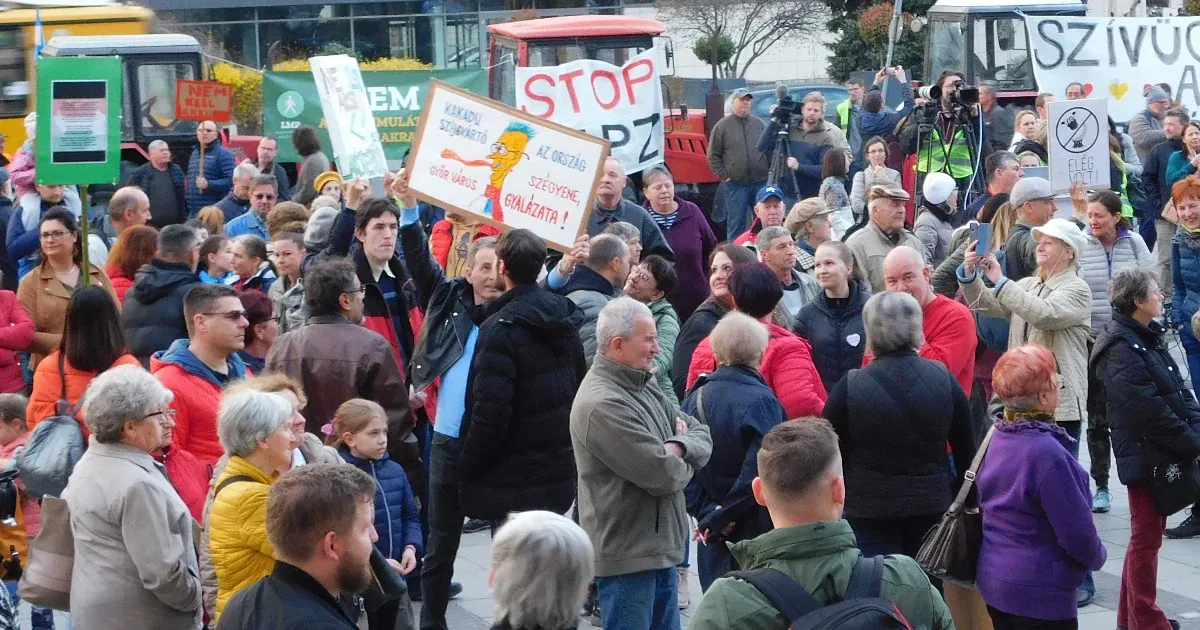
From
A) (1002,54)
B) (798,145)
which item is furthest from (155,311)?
(1002,54)

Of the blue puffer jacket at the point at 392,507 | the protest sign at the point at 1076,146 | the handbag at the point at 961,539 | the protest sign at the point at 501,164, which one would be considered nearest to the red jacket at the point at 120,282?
the protest sign at the point at 501,164

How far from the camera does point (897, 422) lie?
5375 mm

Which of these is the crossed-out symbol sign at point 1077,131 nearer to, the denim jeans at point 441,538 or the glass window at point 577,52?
the denim jeans at point 441,538

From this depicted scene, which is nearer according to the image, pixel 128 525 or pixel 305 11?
pixel 128 525

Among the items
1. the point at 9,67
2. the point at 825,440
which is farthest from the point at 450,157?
the point at 9,67

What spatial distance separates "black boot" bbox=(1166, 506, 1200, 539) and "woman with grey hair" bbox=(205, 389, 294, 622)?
5.31m

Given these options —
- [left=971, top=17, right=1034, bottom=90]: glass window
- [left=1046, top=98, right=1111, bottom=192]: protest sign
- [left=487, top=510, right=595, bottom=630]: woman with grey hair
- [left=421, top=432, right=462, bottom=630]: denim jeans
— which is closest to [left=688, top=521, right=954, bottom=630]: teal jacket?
[left=487, top=510, right=595, bottom=630]: woman with grey hair

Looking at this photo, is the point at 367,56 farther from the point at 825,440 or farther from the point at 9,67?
the point at 825,440

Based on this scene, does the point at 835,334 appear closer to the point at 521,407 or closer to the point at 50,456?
the point at 521,407

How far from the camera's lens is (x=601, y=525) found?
16.8 ft

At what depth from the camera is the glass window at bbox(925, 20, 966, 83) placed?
2127 cm

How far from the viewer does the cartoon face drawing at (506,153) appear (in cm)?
738

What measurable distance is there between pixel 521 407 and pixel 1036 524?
200cm

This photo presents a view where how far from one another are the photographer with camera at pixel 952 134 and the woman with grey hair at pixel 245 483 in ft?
29.0
